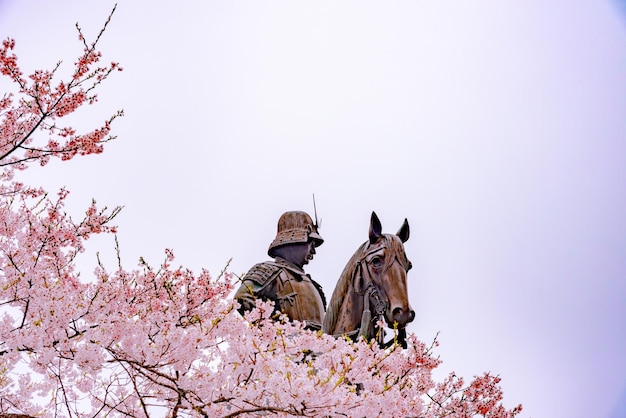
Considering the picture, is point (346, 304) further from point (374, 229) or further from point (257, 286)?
point (257, 286)

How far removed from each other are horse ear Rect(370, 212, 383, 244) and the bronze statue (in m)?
1.28

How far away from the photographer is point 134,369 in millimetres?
6492

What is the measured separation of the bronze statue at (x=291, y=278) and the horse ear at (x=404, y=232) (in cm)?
131

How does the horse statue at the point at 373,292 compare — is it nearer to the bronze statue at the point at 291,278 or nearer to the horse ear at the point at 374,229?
the horse ear at the point at 374,229

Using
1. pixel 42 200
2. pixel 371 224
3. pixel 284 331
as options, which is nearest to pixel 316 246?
pixel 371 224

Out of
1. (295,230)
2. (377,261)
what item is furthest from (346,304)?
(295,230)

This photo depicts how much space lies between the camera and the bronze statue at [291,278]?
372 inches

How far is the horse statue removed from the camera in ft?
27.1

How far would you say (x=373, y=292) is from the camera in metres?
8.44

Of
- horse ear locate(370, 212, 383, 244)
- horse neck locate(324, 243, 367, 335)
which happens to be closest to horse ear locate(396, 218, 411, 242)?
horse ear locate(370, 212, 383, 244)

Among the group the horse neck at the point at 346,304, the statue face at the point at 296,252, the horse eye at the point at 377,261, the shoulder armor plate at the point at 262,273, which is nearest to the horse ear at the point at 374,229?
the horse neck at the point at 346,304

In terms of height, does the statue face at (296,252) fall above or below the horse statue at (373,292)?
above

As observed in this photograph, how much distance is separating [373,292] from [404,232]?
45.9 inches

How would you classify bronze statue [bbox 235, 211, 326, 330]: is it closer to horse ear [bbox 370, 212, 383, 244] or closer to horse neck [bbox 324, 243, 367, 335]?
horse neck [bbox 324, 243, 367, 335]
